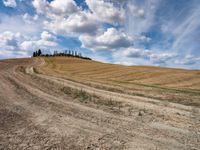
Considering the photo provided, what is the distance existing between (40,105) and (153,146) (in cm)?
613

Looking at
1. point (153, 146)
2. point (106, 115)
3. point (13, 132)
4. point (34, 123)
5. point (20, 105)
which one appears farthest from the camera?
point (20, 105)

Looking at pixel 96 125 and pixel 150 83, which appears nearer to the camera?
pixel 96 125

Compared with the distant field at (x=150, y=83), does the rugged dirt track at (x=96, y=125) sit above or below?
below

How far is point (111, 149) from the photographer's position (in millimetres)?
5223

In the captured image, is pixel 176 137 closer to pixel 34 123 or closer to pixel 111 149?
pixel 111 149

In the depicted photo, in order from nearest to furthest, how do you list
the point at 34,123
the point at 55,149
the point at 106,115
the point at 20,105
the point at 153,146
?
the point at 55,149
the point at 153,146
the point at 34,123
the point at 106,115
the point at 20,105

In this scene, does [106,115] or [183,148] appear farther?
[106,115]

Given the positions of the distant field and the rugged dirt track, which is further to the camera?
the distant field

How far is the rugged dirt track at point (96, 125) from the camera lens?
220 inches

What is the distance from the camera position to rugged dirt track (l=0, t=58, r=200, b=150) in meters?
5.59

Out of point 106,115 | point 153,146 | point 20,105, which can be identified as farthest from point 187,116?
point 20,105

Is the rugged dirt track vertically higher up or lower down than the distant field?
lower down

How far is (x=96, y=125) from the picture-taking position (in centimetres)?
708

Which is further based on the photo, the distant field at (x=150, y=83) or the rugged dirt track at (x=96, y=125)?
the distant field at (x=150, y=83)
